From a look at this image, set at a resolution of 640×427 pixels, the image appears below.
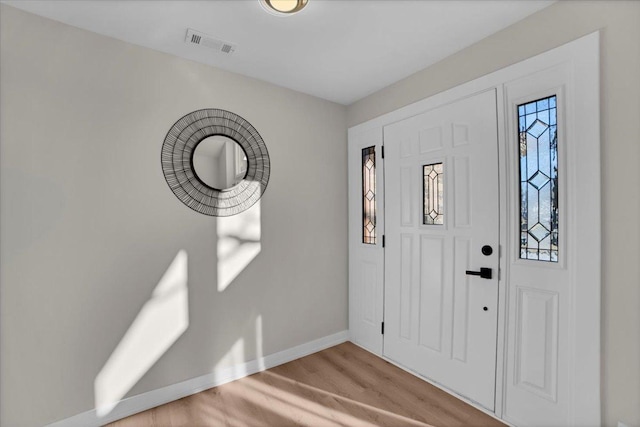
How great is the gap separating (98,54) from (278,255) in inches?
76.3

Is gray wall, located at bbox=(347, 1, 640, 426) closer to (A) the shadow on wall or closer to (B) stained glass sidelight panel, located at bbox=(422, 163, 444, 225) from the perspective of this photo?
(B) stained glass sidelight panel, located at bbox=(422, 163, 444, 225)

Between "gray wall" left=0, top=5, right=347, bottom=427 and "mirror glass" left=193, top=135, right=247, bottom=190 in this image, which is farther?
"mirror glass" left=193, top=135, right=247, bottom=190

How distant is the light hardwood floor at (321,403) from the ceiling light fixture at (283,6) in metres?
2.54

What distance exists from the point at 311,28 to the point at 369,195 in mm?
1571

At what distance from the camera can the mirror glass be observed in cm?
236

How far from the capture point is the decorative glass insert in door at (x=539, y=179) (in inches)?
69.2

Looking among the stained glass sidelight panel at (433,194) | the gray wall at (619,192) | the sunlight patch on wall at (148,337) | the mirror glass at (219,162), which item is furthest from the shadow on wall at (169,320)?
the gray wall at (619,192)

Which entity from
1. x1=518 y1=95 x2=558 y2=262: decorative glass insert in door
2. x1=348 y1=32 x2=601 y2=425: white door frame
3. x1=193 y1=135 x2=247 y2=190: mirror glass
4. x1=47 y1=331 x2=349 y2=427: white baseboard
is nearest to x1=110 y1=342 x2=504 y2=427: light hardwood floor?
x1=47 y1=331 x2=349 y2=427: white baseboard

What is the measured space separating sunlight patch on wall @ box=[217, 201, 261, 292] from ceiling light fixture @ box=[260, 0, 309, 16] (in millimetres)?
1421

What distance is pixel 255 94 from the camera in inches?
104

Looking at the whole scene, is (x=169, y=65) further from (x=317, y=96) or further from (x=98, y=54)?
(x=317, y=96)

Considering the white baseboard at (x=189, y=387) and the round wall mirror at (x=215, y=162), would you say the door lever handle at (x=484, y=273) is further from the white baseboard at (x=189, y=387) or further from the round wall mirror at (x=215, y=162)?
the round wall mirror at (x=215, y=162)

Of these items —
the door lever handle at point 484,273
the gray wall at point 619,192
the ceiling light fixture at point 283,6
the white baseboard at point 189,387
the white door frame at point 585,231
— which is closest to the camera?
the gray wall at point 619,192

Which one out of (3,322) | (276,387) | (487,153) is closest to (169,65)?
(3,322)
